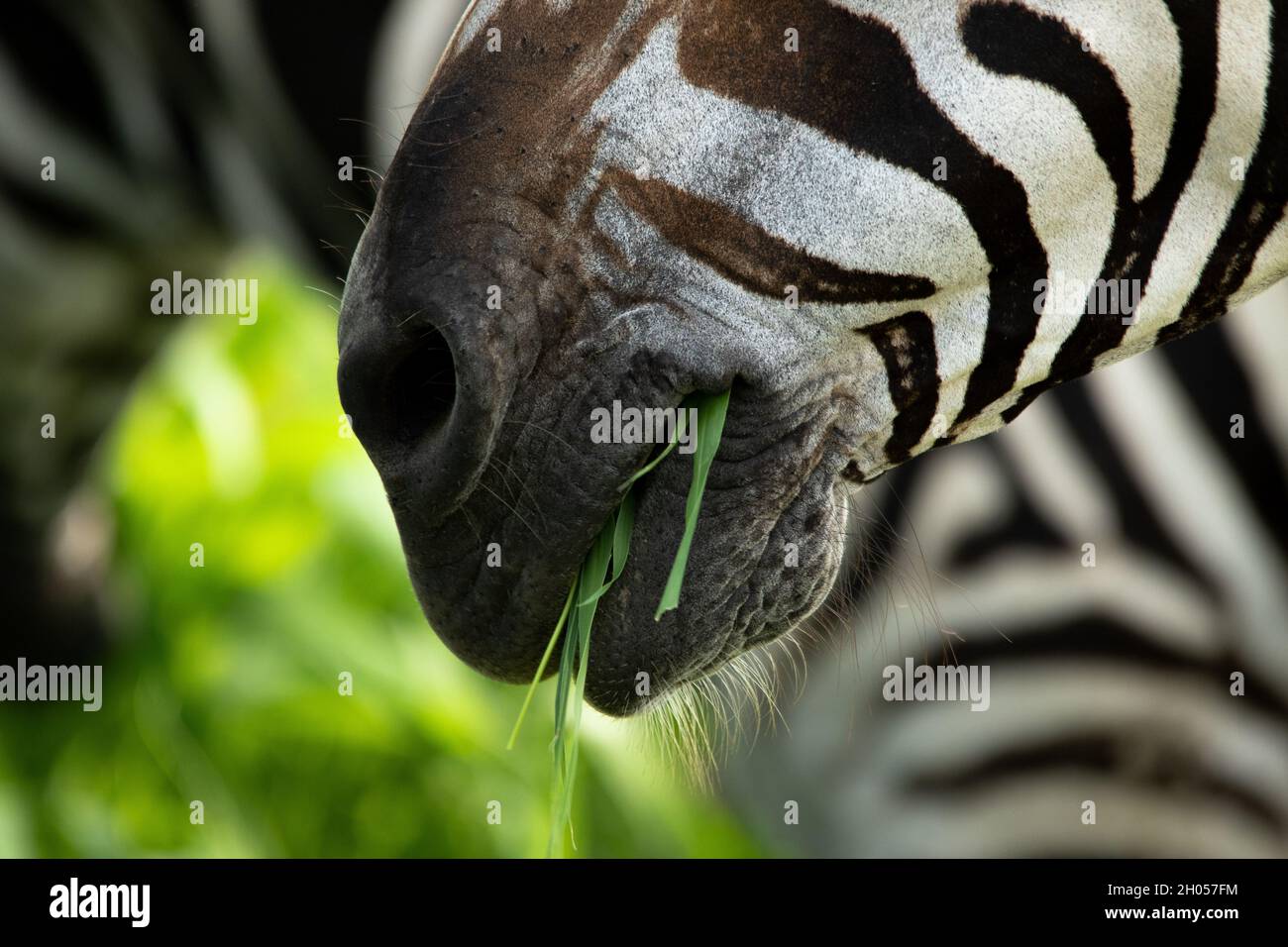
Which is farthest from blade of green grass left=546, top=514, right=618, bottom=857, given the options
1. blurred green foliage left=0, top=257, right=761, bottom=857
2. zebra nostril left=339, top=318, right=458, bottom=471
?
blurred green foliage left=0, top=257, right=761, bottom=857

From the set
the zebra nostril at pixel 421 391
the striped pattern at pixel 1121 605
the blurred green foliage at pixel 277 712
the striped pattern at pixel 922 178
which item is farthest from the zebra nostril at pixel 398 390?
the blurred green foliage at pixel 277 712

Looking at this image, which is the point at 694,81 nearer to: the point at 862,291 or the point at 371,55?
the point at 862,291

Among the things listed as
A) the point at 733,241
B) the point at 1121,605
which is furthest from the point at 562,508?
the point at 1121,605

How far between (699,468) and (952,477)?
6.36ft

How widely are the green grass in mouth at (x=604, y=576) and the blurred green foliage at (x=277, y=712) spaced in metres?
2.18

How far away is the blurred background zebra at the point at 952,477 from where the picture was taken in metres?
3.07

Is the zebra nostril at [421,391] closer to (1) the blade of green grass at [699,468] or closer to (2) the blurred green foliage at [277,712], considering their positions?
(1) the blade of green grass at [699,468]

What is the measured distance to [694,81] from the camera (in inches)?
62.6

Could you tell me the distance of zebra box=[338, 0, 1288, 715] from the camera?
1586mm

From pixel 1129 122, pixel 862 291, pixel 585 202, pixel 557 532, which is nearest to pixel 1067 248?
pixel 1129 122

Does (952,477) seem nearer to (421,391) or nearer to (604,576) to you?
(604,576)

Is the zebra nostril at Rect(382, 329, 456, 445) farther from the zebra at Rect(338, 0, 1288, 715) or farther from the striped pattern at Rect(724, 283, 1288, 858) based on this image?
the striped pattern at Rect(724, 283, 1288, 858)

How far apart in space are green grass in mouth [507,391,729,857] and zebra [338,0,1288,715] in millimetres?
26
